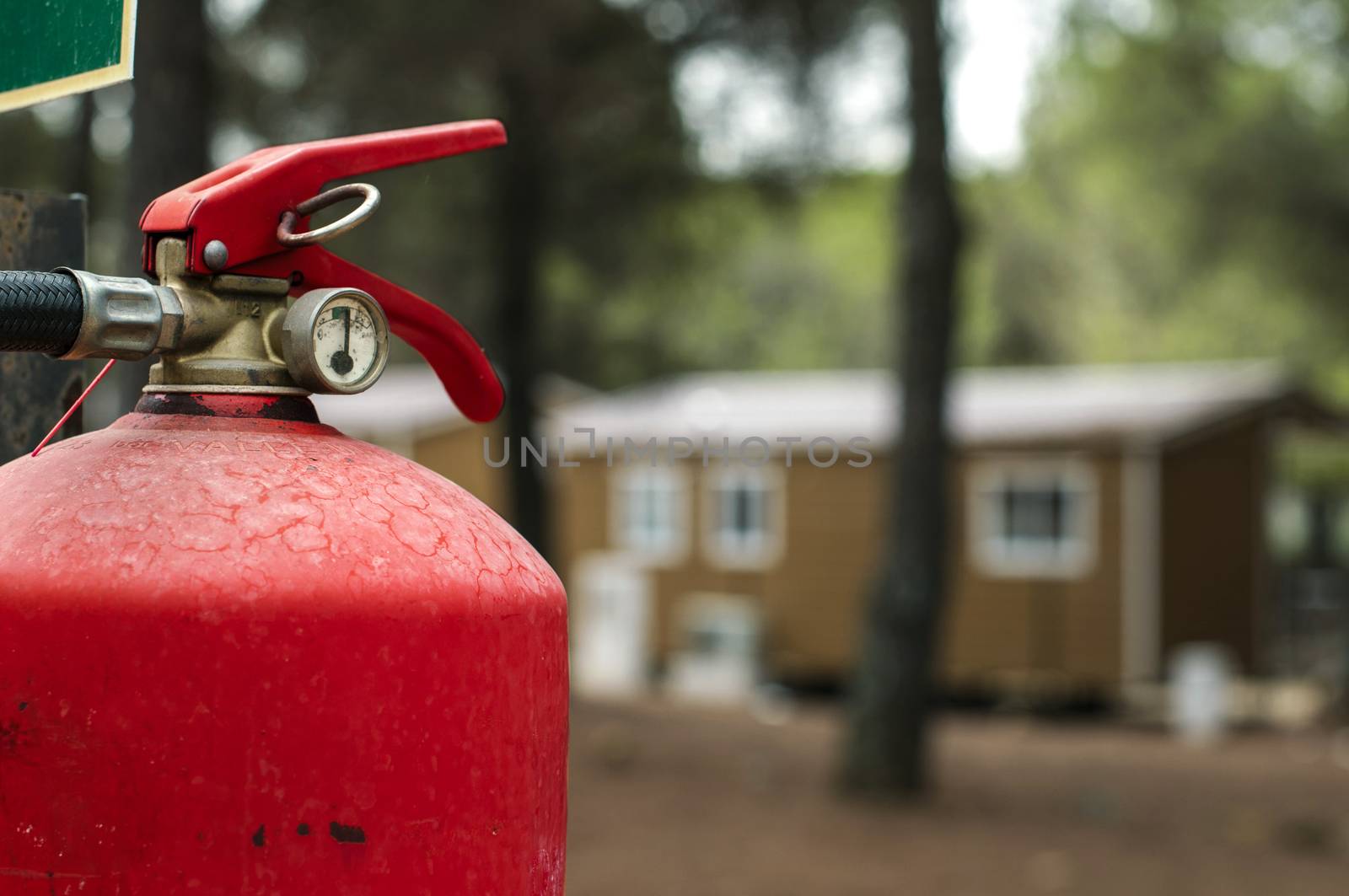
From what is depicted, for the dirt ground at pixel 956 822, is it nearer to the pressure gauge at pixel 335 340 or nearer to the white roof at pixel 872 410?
the white roof at pixel 872 410

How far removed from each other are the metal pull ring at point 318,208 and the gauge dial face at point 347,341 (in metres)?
0.07

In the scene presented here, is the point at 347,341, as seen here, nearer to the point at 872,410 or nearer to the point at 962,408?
the point at 962,408

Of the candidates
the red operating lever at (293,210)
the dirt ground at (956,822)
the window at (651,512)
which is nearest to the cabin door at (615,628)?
the window at (651,512)

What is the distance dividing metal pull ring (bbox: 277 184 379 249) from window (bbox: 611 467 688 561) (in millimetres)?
17717

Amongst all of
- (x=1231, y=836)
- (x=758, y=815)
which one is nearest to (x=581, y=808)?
(x=758, y=815)

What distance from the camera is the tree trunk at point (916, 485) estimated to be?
8.96m

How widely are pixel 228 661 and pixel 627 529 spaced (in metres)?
18.9

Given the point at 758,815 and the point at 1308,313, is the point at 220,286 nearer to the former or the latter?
the point at 758,815

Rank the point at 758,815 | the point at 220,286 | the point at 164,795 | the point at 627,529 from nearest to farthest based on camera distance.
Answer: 1. the point at 164,795
2. the point at 220,286
3. the point at 758,815
4. the point at 627,529

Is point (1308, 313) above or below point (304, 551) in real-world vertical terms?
above

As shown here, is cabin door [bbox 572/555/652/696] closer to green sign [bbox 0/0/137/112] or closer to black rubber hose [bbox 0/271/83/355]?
green sign [bbox 0/0/137/112]

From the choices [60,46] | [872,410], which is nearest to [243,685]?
[60,46]

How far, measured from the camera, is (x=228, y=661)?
123 centimetres

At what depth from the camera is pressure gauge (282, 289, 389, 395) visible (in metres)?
1.40
